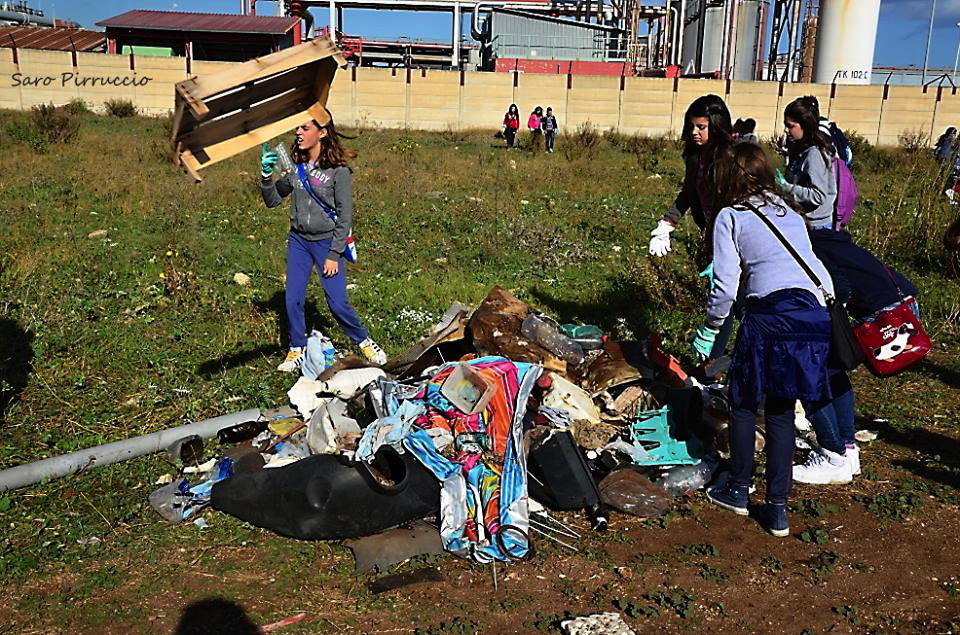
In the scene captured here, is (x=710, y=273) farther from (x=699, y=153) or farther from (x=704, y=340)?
(x=699, y=153)

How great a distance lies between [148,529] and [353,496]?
983mm

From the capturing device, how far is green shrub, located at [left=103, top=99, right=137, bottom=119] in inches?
1019

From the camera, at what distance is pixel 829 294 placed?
3.29 metres

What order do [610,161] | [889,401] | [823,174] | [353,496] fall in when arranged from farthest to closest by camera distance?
[610,161] → [889,401] → [823,174] → [353,496]

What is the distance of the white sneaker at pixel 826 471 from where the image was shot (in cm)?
392

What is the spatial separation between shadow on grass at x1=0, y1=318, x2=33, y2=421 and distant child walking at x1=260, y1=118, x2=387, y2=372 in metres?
1.70

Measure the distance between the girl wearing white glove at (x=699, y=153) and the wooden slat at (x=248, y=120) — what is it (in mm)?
2135

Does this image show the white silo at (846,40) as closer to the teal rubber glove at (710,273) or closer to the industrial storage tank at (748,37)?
the industrial storage tank at (748,37)

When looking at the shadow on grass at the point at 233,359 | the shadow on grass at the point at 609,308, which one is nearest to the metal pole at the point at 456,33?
the shadow on grass at the point at 609,308

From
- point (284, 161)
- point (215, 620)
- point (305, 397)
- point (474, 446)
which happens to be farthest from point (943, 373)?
point (215, 620)

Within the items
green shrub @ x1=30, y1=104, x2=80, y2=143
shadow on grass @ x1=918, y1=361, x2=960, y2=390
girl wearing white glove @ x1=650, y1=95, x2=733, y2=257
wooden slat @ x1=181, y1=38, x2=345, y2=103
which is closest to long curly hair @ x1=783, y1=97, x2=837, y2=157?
girl wearing white glove @ x1=650, y1=95, x2=733, y2=257

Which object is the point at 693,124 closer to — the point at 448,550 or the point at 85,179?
the point at 448,550

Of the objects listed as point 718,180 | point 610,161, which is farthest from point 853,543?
point 610,161

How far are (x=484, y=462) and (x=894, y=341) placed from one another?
82.8 inches
